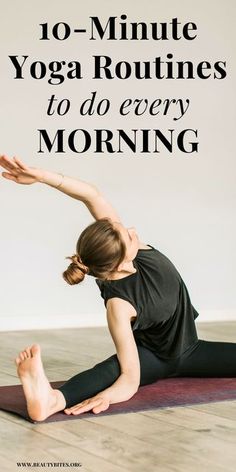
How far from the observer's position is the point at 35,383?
2.39 m

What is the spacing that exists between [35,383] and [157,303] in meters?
0.59

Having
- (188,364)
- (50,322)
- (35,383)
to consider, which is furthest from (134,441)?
(50,322)

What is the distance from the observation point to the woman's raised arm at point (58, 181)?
2562 mm

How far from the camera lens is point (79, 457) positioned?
209cm

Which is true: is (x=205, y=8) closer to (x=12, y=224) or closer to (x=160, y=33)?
(x=160, y=33)

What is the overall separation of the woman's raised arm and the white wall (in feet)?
7.04

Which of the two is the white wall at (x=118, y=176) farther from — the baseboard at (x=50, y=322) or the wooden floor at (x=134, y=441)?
the wooden floor at (x=134, y=441)

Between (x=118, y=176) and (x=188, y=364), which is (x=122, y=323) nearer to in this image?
(x=188, y=364)

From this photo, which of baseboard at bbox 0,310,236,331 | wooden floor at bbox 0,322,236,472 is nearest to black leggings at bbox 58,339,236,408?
wooden floor at bbox 0,322,236,472

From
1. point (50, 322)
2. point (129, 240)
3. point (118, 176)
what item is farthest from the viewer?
point (118, 176)

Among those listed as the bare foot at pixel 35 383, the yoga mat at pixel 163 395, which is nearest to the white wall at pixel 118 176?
the yoga mat at pixel 163 395

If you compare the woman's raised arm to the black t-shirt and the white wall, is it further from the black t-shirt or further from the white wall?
the white wall

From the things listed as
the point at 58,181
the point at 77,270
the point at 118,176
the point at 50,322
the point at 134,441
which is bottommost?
the point at 134,441

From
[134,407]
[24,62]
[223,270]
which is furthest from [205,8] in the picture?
[134,407]
